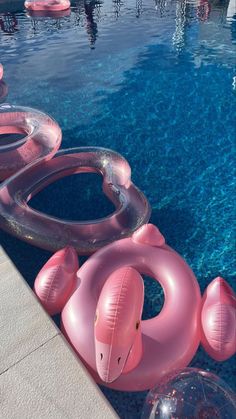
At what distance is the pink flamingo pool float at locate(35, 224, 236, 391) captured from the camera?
436 centimetres

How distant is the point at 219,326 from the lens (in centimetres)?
504

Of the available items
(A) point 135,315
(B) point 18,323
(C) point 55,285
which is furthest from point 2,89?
(A) point 135,315

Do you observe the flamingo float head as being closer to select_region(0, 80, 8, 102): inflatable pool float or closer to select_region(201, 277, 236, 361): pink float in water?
select_region(201, 277, 236, 361): pink float in water

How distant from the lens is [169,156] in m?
10.4

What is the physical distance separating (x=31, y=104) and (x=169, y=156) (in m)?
6.18

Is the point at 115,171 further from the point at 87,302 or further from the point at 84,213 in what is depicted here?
the point at 87,302

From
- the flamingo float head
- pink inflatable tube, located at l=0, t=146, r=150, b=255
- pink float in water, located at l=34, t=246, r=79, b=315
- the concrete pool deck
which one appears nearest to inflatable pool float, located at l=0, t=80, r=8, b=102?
pink inflatable tube, located at l=0, t=146, r=150, b=255

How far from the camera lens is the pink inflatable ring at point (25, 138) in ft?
29.9

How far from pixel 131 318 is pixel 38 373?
4.84 ft

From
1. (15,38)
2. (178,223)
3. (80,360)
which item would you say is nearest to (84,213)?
(178,223)

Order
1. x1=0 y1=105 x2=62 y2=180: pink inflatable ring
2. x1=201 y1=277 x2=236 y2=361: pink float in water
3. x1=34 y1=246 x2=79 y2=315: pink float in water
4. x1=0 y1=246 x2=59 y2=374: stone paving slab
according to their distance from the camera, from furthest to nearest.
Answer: x1=0 y1=105 x2=62 y2=180: pink inflatable ring
x1=34 y1=246 x2=79 y2=315: pink float in water
x1=201 y1=277 x2=236 y2=361: pink float in water
x1=0 y1=246 x2=59 y2=374: stone paving slab

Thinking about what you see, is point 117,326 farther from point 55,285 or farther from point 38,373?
point 55,285

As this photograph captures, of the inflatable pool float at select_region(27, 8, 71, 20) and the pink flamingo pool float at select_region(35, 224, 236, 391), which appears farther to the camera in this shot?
the inflatable pool float at select_region(27, 8, 71, 20)

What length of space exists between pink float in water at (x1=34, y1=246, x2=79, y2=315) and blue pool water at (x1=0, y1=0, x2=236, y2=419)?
4.20 feet
